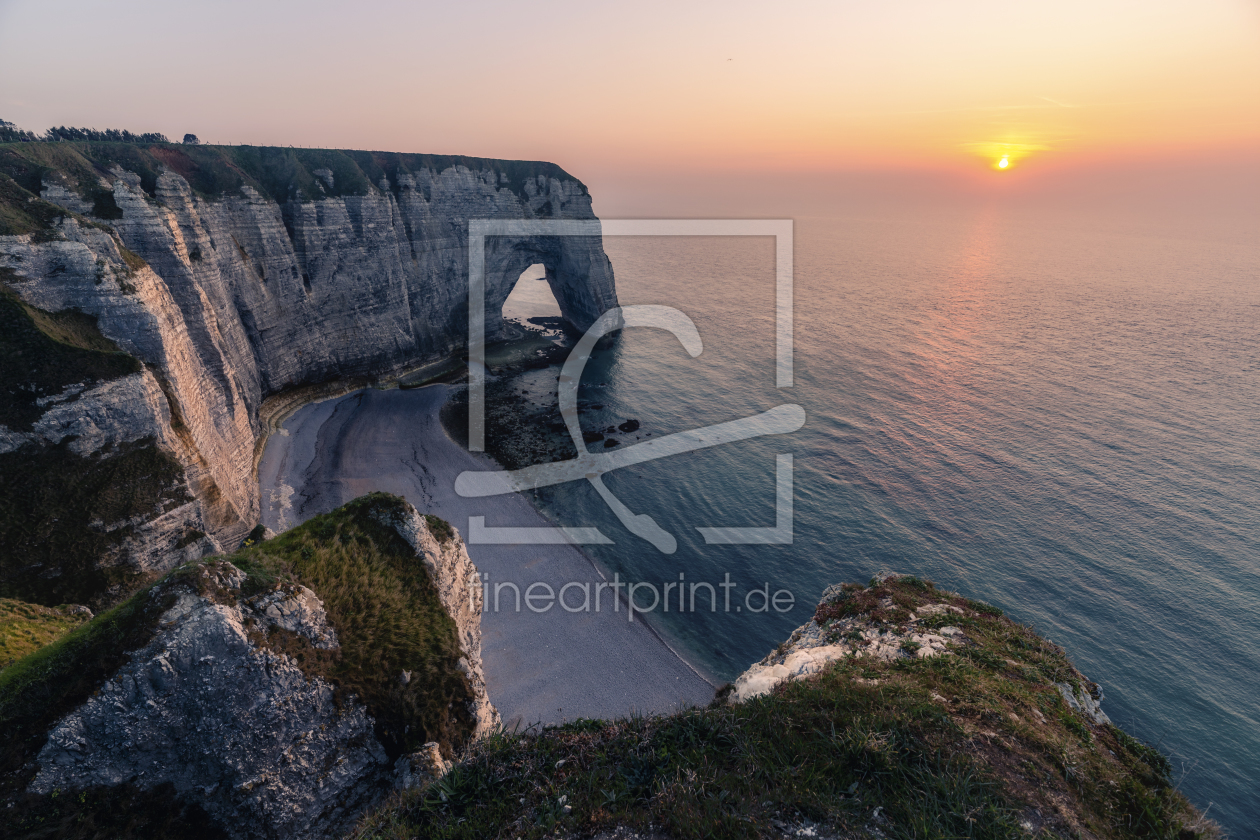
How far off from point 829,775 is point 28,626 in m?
24.1

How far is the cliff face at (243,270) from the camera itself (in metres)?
23.9

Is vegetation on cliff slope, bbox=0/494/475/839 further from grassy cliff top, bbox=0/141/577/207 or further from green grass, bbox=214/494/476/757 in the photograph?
grassy cliff top, bbox=0/141/577/207

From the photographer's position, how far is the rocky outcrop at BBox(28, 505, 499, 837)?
10.1 meters

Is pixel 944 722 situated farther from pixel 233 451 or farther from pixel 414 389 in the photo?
pixel 414 389

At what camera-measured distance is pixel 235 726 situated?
10.9 metres

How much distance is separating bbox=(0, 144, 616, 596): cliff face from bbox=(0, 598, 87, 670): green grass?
11.1ft

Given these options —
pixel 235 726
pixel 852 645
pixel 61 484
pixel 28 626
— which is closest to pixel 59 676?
pixel 235 726

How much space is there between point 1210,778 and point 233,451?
5358 cm

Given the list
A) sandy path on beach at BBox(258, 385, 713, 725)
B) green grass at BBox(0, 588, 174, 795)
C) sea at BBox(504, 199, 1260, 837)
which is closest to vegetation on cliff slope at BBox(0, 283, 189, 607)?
sandy path on beach at BBox(258, 385, 713, 725)

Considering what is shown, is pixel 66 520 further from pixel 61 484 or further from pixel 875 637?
pixel 875 637

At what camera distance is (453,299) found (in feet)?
213

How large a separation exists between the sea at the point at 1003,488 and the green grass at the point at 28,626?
24795mm

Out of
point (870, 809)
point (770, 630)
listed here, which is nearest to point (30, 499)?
point (870, 809)

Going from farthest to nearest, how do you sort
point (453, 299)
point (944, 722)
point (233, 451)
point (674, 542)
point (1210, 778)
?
point (453, 299)
point (674, 542)
point (233, 451)
point (1210, 778)
point (944, 722)
